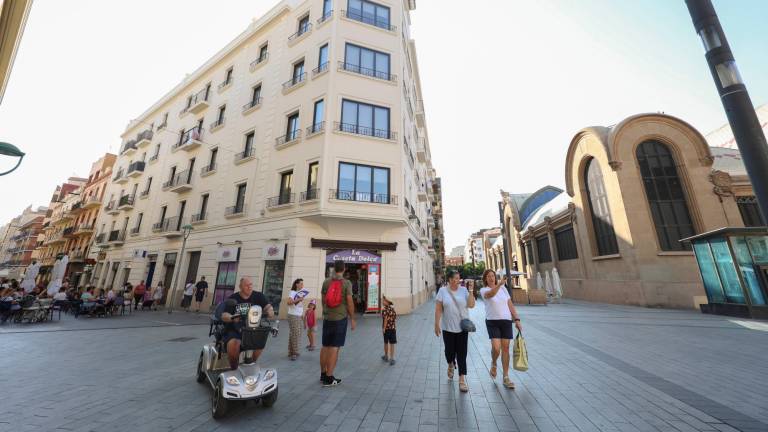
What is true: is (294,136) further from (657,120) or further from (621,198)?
(657,120)

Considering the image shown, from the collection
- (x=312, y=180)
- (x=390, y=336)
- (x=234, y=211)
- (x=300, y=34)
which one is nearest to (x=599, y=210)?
(x=312, y=180)

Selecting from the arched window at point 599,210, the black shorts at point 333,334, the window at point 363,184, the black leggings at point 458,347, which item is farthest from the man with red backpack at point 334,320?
the arched window at point 599,210

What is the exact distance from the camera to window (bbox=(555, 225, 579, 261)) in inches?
1038

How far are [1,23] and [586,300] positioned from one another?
107 feet

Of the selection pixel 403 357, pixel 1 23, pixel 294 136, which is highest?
pixel 294 136

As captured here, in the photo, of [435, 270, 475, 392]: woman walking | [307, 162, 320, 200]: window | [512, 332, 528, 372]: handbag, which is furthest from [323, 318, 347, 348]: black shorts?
[307, 162, 320, 200]: window

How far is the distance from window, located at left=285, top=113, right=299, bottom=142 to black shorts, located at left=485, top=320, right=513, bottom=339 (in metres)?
14.2

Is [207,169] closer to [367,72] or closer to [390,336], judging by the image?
[367,72]

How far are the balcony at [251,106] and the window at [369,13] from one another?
25.6ft

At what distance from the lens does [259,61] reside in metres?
19.7

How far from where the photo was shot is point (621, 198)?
19594mm

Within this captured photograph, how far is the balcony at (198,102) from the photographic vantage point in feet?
72.5

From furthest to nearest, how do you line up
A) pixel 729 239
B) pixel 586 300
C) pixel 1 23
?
pixel 586 300
pixel 729 239
pixel 1 23

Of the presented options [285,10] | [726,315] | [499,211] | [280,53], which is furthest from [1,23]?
[726,315]
